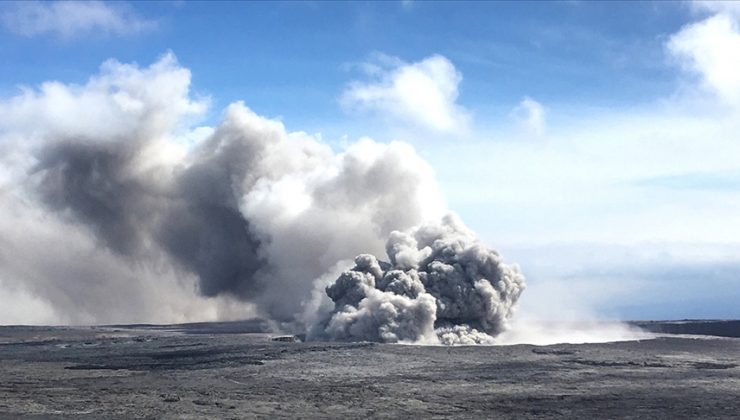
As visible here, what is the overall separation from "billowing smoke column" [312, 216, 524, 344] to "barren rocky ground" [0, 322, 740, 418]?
8119 mm

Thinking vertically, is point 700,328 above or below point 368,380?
above

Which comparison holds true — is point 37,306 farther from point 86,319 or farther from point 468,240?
point 468,240

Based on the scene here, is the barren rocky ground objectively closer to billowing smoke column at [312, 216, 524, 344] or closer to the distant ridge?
billowing smoke column at [312, 216, 524, 344]

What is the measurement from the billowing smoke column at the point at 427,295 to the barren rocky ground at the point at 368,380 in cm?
812

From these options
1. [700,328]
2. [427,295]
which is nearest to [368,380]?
[427,295]

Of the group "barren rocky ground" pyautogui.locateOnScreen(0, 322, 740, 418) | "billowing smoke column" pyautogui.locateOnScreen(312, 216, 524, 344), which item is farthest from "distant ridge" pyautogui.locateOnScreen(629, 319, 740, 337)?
"billowing smoke column" pyautogui.locateOnScreen(312, 216, 524, 344)

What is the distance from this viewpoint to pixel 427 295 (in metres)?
82.9

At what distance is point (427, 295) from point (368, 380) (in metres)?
30.1

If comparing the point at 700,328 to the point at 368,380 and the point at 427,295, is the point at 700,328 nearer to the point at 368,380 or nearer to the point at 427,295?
the point at 427,295

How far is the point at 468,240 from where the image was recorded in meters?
97.2

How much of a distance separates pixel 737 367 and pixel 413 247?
43.8 metres

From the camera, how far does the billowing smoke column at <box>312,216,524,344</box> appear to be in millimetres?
83000

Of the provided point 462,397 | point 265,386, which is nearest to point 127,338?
point 265,386

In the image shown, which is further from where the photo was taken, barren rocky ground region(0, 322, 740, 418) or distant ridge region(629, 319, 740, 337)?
distant ridge region(629, 319, 740, 337)
